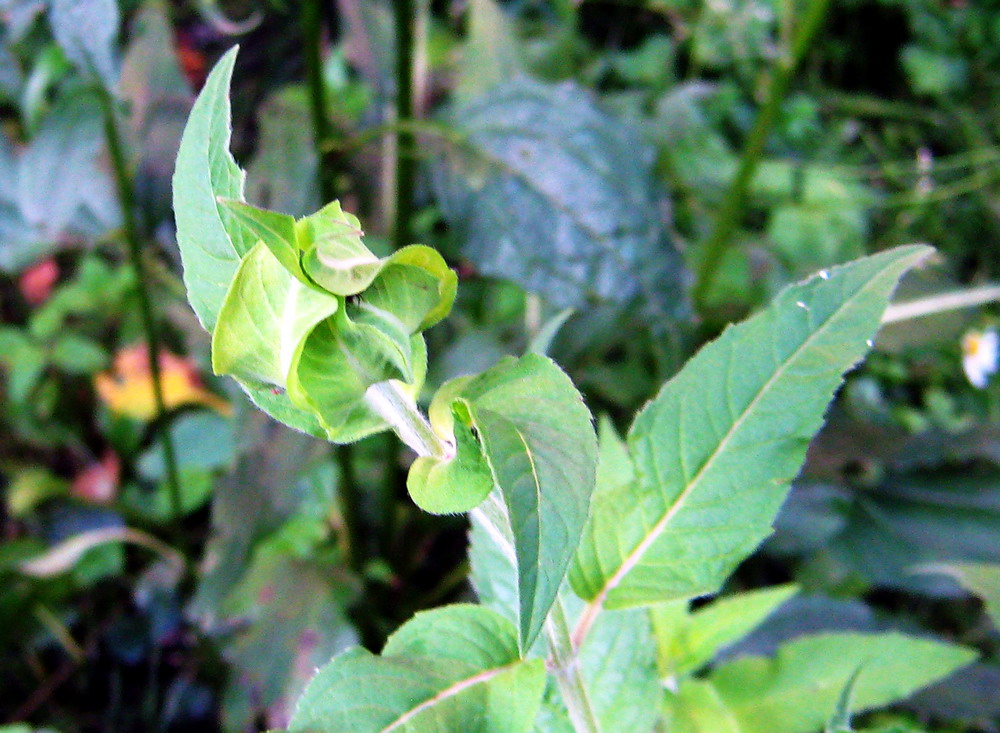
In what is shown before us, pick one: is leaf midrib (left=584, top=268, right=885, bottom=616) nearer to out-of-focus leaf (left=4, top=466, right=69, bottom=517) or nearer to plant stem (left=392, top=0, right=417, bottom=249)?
plant stem (left=392, top=0, right=417, bottom=249)

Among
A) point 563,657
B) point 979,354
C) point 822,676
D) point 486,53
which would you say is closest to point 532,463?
point 563,657

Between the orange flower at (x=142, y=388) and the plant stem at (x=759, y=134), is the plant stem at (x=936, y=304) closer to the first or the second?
the plant stem at (x=759, y=134)

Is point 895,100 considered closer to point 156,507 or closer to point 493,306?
point 493,306

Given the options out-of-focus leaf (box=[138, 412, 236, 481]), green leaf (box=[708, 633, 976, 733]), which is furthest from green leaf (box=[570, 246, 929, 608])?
out-of-focus leaf (box=[138, 412, 236, 481])

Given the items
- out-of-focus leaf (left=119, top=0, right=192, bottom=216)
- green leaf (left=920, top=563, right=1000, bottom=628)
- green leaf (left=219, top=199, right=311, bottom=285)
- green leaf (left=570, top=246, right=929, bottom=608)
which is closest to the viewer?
green leaf (left=219, top=199, right=311, bottom=285)

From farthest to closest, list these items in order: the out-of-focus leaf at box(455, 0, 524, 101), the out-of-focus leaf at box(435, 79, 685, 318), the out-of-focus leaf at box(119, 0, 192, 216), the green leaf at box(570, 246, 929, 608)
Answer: the out-of-focus leaf at box(455, 0, 524, 101), the out-of-focus leaf at box(119, 0, 192, 216), the out-of-focus leaf at box(435, 79, 685, 318), the green leaf at box(570, 246, 929, 608)

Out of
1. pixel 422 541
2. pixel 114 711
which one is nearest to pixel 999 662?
pixel 422 541

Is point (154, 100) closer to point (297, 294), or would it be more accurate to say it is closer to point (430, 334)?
point (430, 334)
